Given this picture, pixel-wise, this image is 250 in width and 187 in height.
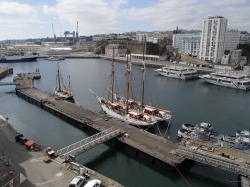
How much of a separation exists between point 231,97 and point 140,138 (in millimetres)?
35142

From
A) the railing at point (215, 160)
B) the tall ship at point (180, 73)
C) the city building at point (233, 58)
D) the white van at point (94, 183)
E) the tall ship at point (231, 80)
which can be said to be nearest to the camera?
the white van at point (94, 183)

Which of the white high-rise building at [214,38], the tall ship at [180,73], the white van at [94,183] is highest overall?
the white high-rise building at [214,38]

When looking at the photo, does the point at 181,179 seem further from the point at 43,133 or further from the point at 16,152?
the point at 43,133

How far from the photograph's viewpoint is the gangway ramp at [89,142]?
2127 cm

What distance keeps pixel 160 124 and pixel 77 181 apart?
19683mm

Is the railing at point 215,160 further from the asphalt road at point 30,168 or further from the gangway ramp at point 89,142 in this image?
the asphalt road at point 30,168

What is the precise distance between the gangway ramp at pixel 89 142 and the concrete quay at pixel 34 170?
7.21ft

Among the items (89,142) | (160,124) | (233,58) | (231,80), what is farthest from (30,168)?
(233,58)

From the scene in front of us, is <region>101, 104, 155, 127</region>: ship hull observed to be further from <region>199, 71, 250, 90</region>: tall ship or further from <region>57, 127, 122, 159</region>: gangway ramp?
<region>199, 71, 250, 90</region>: tall ship

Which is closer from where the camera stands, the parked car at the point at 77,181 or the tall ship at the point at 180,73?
the parked car at the point at 77,181

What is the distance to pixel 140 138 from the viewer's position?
25.0 meters

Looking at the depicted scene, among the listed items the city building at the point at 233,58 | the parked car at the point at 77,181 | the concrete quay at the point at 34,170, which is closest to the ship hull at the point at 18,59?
the city building at the point at 233,58

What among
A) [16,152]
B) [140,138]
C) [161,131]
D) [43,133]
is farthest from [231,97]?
[16,152]

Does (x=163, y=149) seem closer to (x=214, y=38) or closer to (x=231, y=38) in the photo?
(x=214, y=38)
